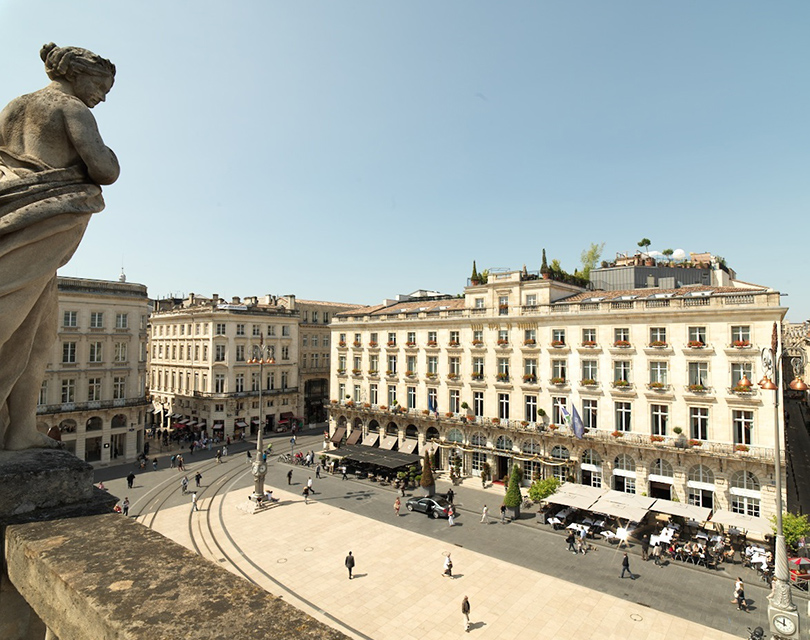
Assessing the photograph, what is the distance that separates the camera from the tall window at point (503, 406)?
140ft

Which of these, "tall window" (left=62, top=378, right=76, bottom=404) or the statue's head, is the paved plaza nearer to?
"tall window" (left=62, top=378, right=76, bottom=404)

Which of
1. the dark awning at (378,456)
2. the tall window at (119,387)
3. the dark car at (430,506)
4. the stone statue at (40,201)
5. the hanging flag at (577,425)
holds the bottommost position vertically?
the dark car at (430,506)

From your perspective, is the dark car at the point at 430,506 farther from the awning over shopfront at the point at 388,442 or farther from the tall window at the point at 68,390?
the tall window at the point at 68,390

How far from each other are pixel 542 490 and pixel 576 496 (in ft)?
7.28

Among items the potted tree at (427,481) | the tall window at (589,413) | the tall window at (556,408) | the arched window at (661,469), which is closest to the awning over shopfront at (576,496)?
the arched window at (661,469)

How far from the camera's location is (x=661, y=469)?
34688 millimetres

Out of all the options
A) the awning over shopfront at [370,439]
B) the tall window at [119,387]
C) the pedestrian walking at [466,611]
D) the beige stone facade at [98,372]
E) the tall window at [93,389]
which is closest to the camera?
the pedestrian walking at [466,611]

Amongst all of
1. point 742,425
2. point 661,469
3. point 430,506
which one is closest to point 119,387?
point 430,506

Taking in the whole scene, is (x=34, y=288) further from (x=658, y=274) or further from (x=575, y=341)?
(x=658, y=274)

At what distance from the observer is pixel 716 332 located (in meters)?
32.8

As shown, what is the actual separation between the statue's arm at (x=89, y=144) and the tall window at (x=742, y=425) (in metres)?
37.4

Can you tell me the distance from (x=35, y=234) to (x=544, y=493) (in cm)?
3455

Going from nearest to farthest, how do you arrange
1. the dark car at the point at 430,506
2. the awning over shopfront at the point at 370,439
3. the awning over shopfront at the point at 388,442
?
the dark car at the point at 430,506 < the awning over shopfront at the point at 388,442 < the awning over shopfront at the point at 370,439

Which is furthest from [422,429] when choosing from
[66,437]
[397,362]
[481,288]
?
[66,437]
